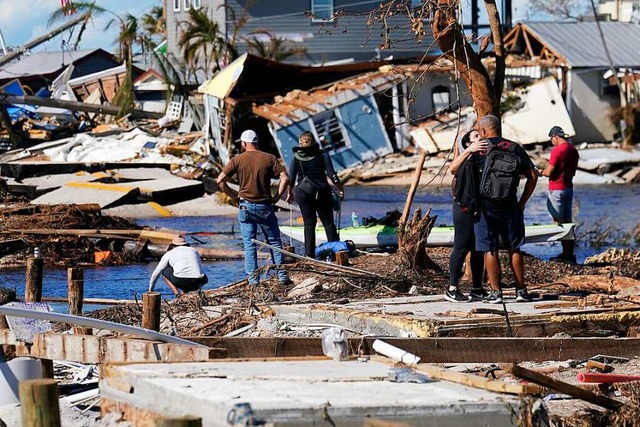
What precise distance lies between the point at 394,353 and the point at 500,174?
10.4ft

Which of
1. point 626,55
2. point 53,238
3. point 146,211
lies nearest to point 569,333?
point 53,238

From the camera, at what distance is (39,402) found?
5.68 metres

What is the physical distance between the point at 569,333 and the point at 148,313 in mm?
3437

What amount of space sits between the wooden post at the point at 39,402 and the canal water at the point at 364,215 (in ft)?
24.3

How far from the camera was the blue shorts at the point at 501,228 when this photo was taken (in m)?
10.4

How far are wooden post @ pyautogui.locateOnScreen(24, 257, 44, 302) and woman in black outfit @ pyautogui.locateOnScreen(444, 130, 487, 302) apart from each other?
398 cm

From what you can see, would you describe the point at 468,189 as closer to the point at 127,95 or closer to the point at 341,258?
the point at 341,258

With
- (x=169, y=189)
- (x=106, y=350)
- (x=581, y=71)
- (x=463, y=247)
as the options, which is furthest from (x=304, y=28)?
(x=106, y=350)

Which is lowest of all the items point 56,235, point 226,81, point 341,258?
point 56,235

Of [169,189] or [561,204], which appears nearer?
[561,204]

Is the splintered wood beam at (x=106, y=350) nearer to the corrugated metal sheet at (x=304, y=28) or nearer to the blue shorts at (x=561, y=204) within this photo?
the blue shorts at (x=561, y=204)

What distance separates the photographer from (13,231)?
19.4 metres

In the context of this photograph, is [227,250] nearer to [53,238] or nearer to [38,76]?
[53,238]

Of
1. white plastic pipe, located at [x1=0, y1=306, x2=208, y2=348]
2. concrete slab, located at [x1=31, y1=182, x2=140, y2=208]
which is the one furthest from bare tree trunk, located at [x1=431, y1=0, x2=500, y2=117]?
concrete slab, located at [x1=31, y1=182, x2=140, y2=208]
